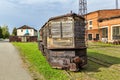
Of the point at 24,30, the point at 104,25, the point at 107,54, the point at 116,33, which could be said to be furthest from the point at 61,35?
the point at 24,30

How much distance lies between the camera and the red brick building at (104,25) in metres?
49.8

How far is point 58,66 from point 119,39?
36.0 metres

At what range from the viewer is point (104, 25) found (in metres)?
56.2

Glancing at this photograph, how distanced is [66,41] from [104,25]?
43675mm

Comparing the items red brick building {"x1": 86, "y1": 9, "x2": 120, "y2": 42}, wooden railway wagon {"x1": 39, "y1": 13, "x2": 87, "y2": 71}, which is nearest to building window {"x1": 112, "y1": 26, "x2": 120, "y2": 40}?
red brick building {"x1": 86, "y1": 9, "x2": 120, "y2": 42}

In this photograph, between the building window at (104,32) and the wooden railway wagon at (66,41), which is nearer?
the wooden railway wagon at (66,41)

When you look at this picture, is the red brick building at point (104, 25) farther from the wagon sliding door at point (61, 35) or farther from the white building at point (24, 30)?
the white building at point (24, 30)

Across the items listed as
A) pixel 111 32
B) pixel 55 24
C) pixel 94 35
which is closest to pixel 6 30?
pixel 94 35

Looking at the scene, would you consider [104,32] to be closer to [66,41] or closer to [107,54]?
[107,54]

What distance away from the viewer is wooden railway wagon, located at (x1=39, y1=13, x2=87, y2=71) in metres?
13.4

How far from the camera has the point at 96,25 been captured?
62.2 m

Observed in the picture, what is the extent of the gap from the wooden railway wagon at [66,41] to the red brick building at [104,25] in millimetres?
36018

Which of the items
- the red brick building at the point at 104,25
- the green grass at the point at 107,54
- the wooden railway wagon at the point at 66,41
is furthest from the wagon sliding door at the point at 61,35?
the red brick building at the point at 104,25

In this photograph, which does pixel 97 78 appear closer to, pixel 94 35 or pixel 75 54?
pixel 75 54
